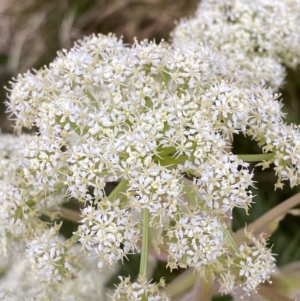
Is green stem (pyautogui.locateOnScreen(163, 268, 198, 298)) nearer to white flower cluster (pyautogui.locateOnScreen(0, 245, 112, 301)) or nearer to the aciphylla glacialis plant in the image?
the aciphylla glacialis plant

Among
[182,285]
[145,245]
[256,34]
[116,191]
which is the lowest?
[182,285]

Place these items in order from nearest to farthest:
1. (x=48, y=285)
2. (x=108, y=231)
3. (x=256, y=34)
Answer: (x=108, y=231) → (x=48, y=285) → (x=256, y=34)

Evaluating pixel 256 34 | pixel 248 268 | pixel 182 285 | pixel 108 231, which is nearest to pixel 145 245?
pixel 108 231

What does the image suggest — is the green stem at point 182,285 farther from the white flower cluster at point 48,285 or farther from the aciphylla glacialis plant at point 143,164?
the white flower cluster at point 48,285

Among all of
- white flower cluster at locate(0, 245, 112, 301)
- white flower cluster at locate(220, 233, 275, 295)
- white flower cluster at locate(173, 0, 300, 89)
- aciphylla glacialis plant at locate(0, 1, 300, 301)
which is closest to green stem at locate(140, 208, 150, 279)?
aciphylla glacialis plant at locate(0, 1, 300, 301)

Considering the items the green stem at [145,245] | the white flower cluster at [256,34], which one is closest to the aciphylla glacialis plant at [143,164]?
the green stem at [145,245]

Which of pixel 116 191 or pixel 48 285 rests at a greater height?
pixel 116 191

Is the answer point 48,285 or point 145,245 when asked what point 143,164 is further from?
→ point 48,285
